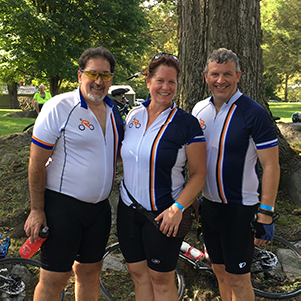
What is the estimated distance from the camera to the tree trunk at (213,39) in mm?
4180

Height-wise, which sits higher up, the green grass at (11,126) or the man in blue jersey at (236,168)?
the man in blue jersey at (236,168)

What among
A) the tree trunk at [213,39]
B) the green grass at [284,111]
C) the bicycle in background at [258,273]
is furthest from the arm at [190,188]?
the green grass at [284,111]

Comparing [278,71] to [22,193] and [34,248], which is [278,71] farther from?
[34,248]

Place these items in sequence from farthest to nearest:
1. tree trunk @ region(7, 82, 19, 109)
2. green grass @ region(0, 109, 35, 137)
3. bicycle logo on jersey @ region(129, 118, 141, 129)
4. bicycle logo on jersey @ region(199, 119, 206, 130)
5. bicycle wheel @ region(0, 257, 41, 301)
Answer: tree trunk @ region(7, 82, 19, 109) → green grass @ region(0, 109, 35, 137) → bicycle wheel @ region(0, 257, 41, 301) → bicycle logo on jersey @ region(199, 119, 206, 130) → bicycle logo on jersey @ region(129, 118, 141, 129)

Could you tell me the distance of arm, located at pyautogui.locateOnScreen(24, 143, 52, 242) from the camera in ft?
8.02

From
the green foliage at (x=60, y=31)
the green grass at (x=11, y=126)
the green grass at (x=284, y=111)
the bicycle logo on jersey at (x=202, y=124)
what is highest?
the green foliage at (x=60, y=31)

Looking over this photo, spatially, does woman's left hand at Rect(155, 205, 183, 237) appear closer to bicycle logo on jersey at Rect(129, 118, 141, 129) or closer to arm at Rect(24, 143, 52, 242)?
bicycle logo on jersey at Rect(129, 118, 141, 129)

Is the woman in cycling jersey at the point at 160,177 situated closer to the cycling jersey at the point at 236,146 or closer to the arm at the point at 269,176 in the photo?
the cycling jersey at the point at 236,146

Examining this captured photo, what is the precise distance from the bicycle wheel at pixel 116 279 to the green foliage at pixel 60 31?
12.7 m

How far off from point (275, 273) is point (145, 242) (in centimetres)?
217

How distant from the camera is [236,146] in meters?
2.48

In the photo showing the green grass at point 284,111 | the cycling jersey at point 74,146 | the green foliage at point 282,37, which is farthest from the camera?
the green foliage at point 282,37

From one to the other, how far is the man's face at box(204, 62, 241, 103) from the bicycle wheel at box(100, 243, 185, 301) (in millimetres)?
2104

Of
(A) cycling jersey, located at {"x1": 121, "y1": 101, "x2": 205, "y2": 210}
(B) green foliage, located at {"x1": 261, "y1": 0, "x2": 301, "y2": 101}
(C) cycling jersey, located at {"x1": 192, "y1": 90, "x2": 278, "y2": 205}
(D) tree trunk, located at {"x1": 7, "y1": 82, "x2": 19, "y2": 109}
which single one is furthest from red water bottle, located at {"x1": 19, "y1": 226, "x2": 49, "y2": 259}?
(D) tree trunk, located at {"x1": 7, "y1": 82, "x2": 19, "y2": 109}
